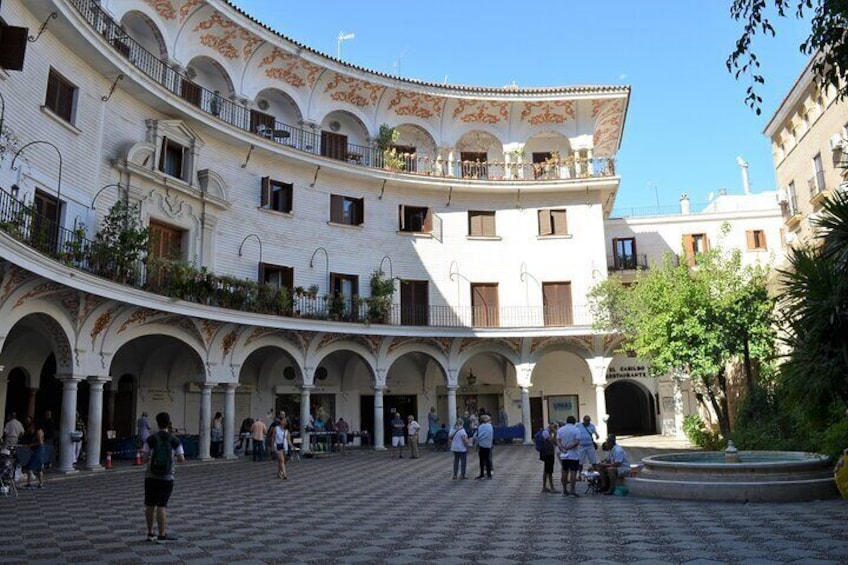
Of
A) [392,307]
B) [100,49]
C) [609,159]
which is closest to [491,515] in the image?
[100,49]

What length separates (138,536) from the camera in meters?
8.93

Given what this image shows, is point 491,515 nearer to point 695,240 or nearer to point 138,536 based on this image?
point 138,536

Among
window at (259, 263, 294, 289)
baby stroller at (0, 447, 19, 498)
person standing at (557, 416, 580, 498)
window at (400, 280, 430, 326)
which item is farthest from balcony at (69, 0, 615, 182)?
person standing at (557, 416, 580, 498)

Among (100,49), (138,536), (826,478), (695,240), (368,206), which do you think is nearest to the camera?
(138,536)

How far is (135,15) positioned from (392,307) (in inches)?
500

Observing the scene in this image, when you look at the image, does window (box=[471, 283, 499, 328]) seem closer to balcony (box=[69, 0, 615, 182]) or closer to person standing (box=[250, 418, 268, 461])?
balcony (box=[69, 0, 615, 182])

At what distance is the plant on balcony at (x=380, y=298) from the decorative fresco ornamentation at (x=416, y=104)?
6883 mm

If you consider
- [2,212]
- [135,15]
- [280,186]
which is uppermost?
[135,15]

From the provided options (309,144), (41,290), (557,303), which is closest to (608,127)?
(557,303)

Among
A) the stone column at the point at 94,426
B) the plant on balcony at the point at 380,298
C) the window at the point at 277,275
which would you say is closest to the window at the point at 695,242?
the plant on balcony at the point at 380,298

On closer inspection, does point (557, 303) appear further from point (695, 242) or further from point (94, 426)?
point (94, 426)

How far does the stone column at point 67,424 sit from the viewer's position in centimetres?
1623

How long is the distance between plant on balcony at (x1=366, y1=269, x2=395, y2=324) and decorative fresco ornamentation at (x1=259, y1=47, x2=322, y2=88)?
7.50 metres

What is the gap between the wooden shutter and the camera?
1133 inches
